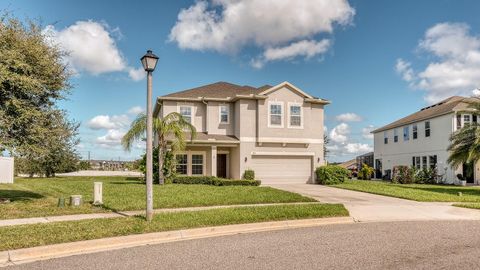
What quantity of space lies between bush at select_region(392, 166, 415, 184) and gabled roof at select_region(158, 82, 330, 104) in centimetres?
919

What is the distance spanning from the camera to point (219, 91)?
94.8 feet

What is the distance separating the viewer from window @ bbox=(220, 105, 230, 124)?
27312 mm

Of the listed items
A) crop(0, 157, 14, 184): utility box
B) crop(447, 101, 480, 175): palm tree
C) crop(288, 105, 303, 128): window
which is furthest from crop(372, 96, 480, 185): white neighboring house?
crop(0, 157, 14, 184): utility box

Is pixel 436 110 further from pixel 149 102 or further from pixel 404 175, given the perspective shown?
pixel 149 102

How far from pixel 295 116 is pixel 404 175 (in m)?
11.1

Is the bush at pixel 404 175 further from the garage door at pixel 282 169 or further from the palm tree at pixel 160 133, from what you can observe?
the palm tree at pixel 160 133

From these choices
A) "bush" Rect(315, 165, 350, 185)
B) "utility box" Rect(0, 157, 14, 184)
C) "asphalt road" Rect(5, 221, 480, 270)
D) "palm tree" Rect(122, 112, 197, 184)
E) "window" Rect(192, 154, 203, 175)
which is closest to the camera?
"asphalt road" Rect(5, 221, 480, 270)

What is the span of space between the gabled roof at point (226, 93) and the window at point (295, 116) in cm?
96

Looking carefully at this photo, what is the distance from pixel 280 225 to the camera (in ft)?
33.5

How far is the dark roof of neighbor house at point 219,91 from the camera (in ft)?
90.6

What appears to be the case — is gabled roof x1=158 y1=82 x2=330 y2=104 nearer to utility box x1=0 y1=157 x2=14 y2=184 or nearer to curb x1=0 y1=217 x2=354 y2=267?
utility box x1=0 y1=157 x2=14 y2=184

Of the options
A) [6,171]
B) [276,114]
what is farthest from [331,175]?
[6,171]

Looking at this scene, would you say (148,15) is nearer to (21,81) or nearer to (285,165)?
(21,81)

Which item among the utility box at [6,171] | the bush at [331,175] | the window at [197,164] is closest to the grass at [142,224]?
the bush at [331,175]
